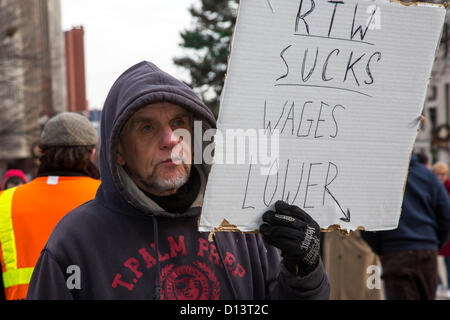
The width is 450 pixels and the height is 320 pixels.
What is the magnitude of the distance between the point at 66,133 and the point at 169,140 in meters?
1.56

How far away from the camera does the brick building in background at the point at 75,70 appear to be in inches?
2330

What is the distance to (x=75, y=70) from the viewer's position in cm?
6081

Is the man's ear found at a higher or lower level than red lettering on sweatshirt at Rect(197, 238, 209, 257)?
higher

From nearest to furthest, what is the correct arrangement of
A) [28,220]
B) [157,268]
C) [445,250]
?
[157,268]
[28,220]
[445,250]

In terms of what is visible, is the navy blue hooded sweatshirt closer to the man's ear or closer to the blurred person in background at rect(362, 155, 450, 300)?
the man's ear

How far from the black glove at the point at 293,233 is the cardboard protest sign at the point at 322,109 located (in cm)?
4

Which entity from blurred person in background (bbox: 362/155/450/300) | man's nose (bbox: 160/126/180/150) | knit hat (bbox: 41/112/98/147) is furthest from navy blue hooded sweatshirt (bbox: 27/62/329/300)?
blurred person in background (bbox: 362/155/450/300)

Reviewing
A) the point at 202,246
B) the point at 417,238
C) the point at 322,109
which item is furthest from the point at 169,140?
the point at 417,238

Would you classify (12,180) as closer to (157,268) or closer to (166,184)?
(166,184)

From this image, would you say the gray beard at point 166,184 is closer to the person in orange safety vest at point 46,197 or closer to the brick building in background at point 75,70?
the person in orange safety vest at point 46,197

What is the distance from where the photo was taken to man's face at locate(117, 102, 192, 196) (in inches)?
77.4

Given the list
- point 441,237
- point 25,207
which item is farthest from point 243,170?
point 441,237

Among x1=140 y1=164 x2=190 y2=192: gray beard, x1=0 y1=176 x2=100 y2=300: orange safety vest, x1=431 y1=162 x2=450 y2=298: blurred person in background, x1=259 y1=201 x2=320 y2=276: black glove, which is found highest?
x1=140 y1=164 x2=190 y2=192: gray beard

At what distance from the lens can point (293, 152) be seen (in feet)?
5.50
